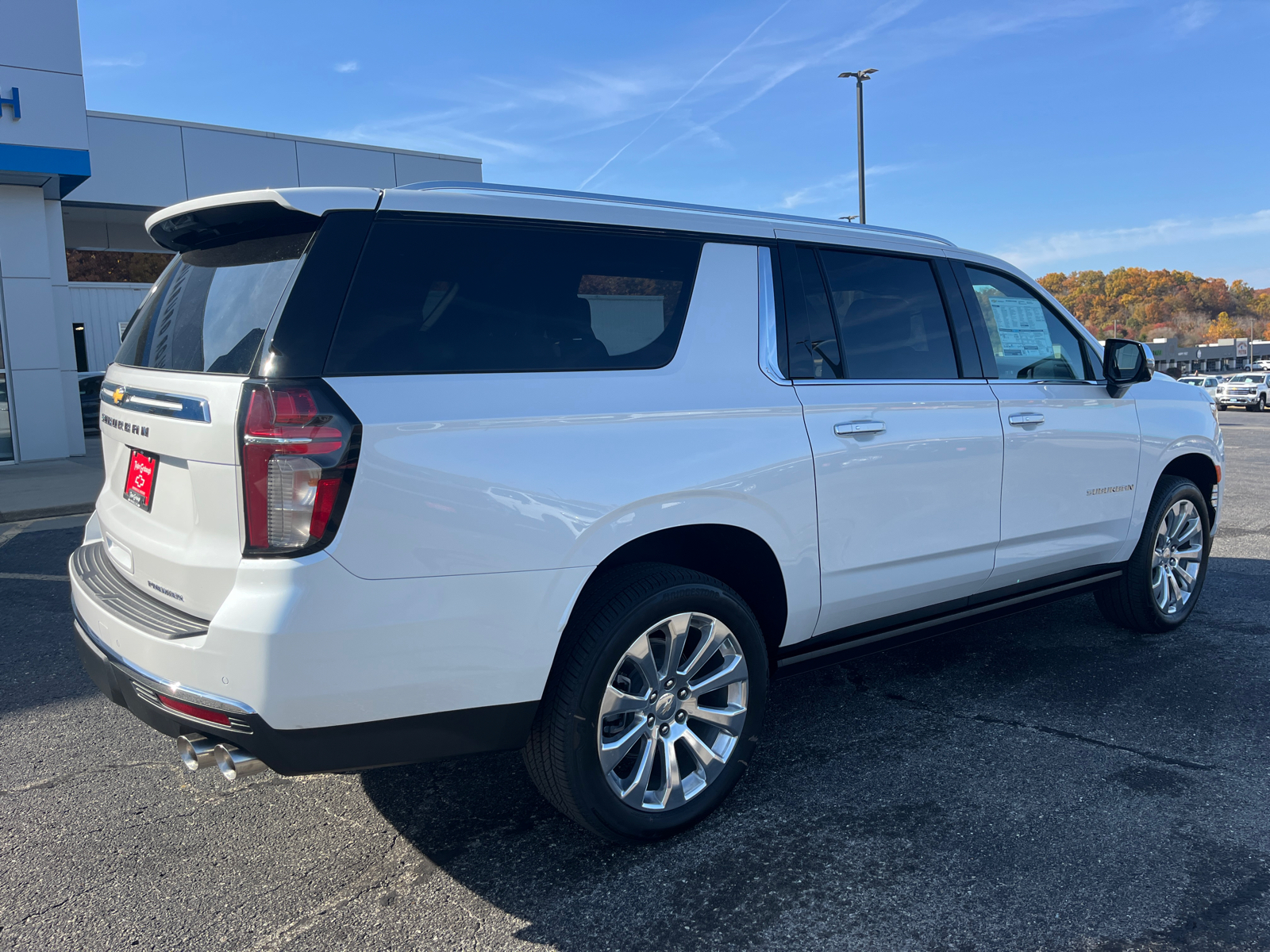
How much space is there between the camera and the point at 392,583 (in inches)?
90.7

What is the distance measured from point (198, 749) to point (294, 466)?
83cm

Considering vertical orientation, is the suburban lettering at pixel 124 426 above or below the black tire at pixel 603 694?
above

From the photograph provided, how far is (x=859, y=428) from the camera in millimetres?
3277

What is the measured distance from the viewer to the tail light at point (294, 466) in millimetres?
2240

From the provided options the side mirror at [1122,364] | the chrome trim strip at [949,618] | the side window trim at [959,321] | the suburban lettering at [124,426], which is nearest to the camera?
the suburban lettering at [124,426]

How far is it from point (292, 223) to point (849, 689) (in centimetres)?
305

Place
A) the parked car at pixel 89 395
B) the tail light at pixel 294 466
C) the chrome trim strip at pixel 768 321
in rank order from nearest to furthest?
the tail light at pixel 294 466
the chrome trim strip at pixel 768 321
the parked car at pixel 89 395

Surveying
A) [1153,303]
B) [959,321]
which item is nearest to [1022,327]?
[959,321]

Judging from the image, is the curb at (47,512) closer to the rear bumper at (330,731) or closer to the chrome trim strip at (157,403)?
the chrome trim strip at (157,403)

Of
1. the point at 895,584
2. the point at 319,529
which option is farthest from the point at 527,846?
the point at 895,584

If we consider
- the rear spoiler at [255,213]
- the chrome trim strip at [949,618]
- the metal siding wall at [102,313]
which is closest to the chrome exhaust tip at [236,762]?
the rear spoiler at [255,213]

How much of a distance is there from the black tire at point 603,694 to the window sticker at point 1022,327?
2.06m

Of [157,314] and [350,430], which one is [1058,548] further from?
[157,314]

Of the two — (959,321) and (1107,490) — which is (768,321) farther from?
(1107,490)
